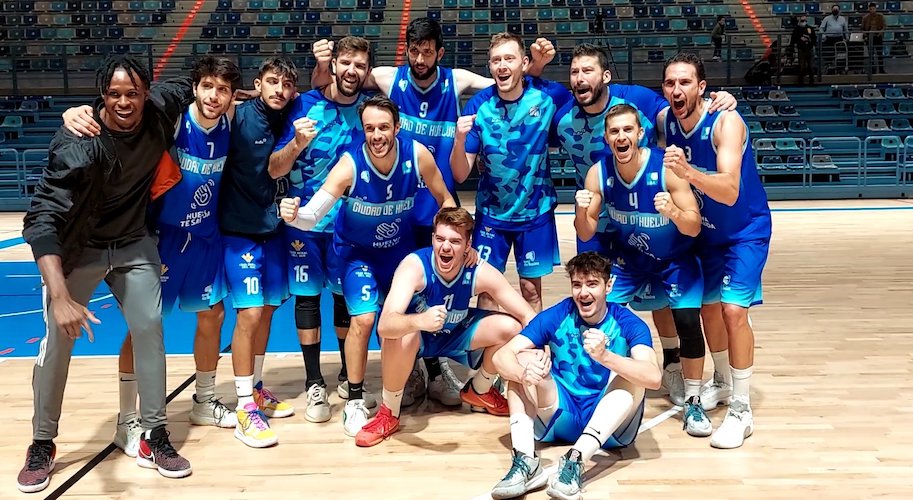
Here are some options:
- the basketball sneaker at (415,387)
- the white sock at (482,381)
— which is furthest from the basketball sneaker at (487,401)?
the basketball sneaker at (415,387)

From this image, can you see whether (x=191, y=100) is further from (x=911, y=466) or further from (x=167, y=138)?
(x=911, y=466)

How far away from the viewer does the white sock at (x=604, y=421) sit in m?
3.51

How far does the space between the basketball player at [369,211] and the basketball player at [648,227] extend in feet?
2.47

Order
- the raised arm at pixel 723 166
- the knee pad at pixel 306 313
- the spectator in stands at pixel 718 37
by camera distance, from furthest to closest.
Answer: the spectator in stands at pixel 718 37 → the knee pad at pixel 306 313 → the raised arm at pixel 723 166

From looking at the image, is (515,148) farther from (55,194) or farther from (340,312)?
(55,194)

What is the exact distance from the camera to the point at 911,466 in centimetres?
365

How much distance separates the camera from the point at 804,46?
1598 cm

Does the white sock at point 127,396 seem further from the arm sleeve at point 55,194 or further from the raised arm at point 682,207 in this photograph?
the raised arm at point 682,207

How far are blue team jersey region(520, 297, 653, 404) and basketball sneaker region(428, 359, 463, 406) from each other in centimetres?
88

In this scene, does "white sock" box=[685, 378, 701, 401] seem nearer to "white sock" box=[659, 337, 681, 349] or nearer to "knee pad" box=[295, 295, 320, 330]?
"white sock" box=[659, 337, 681, 349]

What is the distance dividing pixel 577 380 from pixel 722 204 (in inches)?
43.3

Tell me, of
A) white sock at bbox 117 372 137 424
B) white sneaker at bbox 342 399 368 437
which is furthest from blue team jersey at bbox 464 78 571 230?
white sock at bbox 117 372 137 424

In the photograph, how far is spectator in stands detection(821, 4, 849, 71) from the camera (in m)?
16.0

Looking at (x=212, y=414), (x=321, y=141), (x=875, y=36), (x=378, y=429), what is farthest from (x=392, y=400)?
(x=875, y=36)
